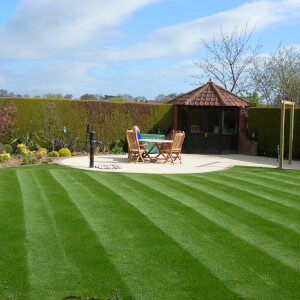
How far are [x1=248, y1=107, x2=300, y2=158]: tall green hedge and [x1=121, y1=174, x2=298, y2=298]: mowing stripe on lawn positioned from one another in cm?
926

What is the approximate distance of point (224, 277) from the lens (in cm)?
376

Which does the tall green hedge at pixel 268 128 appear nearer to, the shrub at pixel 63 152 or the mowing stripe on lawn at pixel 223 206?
the mowing stripe on lawn at pixel 223 206

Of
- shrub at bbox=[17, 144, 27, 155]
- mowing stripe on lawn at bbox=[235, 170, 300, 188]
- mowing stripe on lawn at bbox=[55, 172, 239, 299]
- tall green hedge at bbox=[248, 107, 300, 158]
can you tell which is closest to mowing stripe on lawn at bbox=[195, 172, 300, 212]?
mowing stripe on lawn at bbox=[235, 170, 300, 188]

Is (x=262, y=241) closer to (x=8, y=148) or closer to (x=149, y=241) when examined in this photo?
(x=149, y=241)

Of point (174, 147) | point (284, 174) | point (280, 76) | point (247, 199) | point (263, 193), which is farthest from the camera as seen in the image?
point (280, 76)

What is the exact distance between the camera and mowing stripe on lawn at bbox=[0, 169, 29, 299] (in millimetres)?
3494

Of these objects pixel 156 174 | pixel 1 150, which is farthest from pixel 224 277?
pixel 1 150

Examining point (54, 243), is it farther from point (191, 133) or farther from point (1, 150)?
point (191, 133)

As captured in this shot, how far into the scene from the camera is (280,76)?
76.2 feet

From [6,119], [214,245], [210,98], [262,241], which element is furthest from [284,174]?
[6,119]

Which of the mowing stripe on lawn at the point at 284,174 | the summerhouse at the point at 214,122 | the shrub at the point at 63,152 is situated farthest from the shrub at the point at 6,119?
the mowing stripe on lawn at the point at 284,174

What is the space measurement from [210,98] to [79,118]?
20.5ft

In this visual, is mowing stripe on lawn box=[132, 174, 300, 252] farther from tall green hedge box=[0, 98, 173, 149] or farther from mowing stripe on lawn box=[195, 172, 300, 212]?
tall green hedge box=[0, 98, 173, 149]

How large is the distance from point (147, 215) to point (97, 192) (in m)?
2.00
